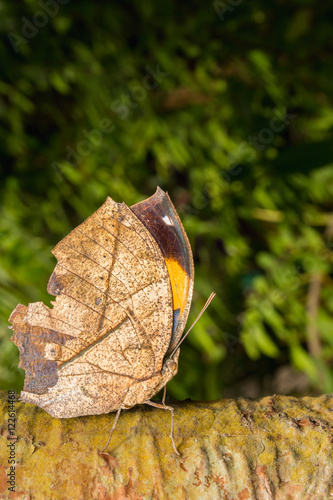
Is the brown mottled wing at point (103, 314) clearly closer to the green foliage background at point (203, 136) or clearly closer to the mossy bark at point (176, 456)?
the mossy bark at point (176, 456)

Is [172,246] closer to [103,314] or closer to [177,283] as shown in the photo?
[177,283]

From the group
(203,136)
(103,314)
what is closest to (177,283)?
(103,314)

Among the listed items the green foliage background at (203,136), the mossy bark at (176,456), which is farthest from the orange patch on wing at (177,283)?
the green foliage background at (203,136)

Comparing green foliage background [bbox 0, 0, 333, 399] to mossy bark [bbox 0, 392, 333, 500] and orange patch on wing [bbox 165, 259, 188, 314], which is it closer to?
orange patch on wing [bbox 165, 259, 188, 314]

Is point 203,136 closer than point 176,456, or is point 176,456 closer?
point 176,456

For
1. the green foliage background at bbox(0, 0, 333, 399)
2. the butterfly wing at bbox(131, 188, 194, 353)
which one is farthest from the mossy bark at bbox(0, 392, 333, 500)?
the green foliage background at bbox(0, 0, 333, 399)
